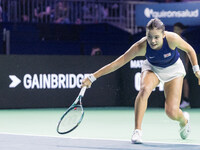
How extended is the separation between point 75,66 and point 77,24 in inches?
183

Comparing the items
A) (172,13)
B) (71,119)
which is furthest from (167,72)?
(172,13)

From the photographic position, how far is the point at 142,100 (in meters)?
7.11

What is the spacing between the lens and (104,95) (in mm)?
14125

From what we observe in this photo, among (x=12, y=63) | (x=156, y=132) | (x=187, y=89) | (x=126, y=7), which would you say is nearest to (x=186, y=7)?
(x=126, y=7)

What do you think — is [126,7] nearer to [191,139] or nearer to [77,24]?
[77,24]

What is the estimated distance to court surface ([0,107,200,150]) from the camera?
6883mm

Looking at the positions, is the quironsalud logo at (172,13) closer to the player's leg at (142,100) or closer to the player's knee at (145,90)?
the player's leg at (142,100)

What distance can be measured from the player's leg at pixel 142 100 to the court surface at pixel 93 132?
15 cm

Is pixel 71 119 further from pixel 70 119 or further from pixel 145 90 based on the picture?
pixel 145 90

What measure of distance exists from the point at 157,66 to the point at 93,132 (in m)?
1.82

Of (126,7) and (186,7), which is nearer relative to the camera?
(186,7)

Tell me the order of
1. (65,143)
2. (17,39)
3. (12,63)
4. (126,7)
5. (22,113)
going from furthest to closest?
1. (126,7)
2. (17,39)
3. (12,63)
4. (22,113)
5. (65,143)

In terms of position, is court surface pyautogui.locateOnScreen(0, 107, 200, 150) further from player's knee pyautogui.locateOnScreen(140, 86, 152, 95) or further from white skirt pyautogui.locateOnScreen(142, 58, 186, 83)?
white skirt pyautogui.locateOnScreen(142, 58, 186, 83)

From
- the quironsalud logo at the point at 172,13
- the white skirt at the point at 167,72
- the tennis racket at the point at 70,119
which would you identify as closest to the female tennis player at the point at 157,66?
the white skirt at the point at 167,72
